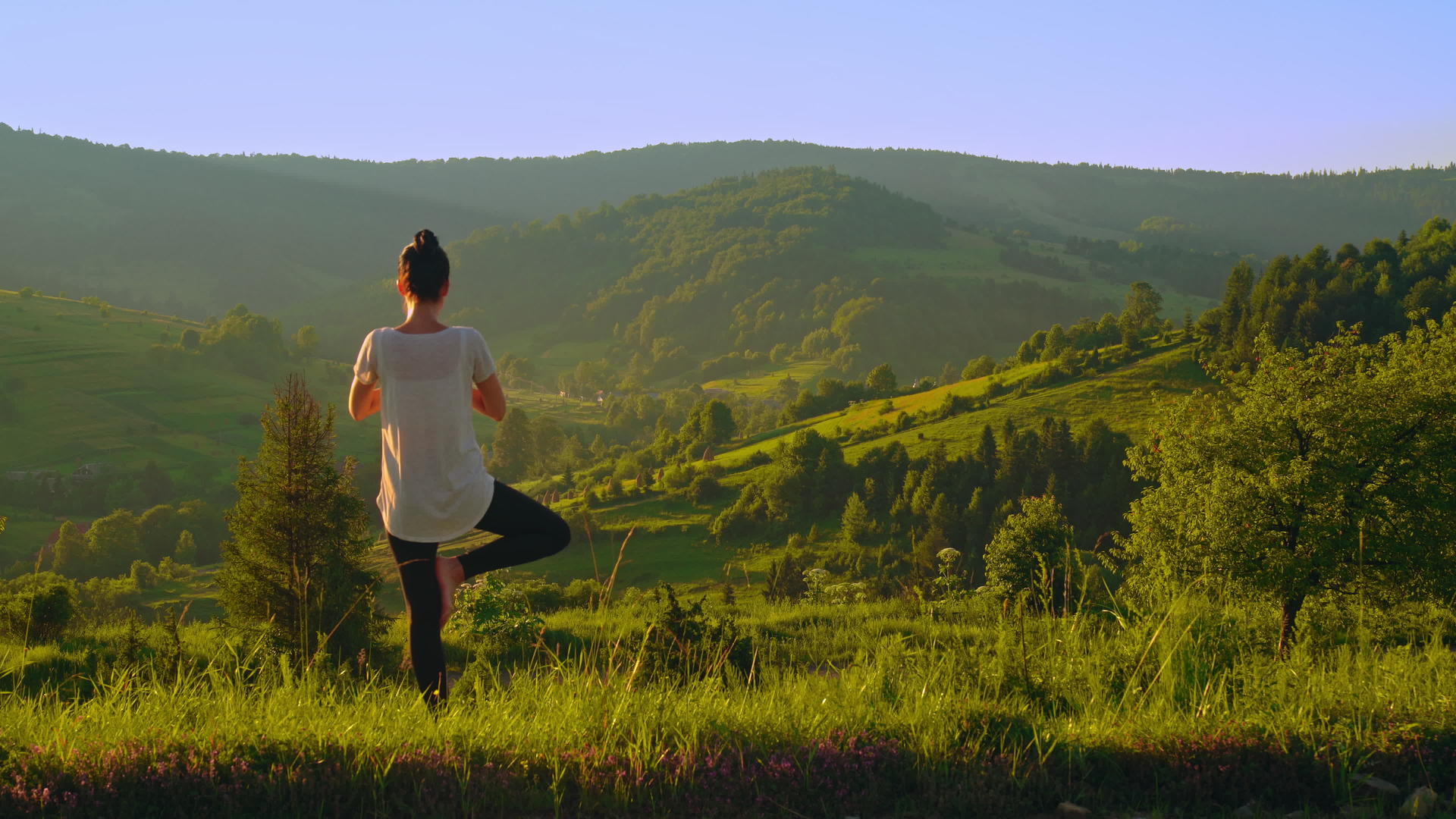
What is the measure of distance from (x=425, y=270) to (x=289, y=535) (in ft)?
37.6

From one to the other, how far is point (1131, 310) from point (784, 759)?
140213mm

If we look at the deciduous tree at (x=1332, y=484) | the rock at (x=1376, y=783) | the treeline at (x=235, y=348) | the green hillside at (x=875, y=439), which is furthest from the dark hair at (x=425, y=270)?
the treeline at (x=235, y=348)

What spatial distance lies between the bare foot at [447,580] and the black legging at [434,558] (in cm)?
2

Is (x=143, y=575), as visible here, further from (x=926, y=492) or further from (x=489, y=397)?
(x=489, y=397)

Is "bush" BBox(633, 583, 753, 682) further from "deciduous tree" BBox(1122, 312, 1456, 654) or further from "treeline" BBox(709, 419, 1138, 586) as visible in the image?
"treeline" BBox(709, 419, 1138, 586)

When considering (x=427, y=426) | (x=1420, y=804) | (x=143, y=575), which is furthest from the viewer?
(x=143, y=575)

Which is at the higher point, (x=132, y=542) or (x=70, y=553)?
(x=132, y=542)

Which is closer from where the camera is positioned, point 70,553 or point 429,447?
point 429,447

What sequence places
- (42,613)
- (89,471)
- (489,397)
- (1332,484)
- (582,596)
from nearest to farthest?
1. (489,397)
2. (42,613)
3. (1332,484)
4. (582,596)
5. (89,471)

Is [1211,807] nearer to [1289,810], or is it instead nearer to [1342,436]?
[1289,810]

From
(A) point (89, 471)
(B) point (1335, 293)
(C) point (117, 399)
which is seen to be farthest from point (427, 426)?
(C) point (117, 399)

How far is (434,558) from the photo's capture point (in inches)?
164

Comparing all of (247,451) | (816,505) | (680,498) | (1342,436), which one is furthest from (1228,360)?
(247,451)

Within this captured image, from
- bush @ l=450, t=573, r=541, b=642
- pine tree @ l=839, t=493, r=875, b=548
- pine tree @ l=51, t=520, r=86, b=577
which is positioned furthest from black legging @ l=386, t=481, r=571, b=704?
pine tree @ l=51, t=520, r=86, b=577
